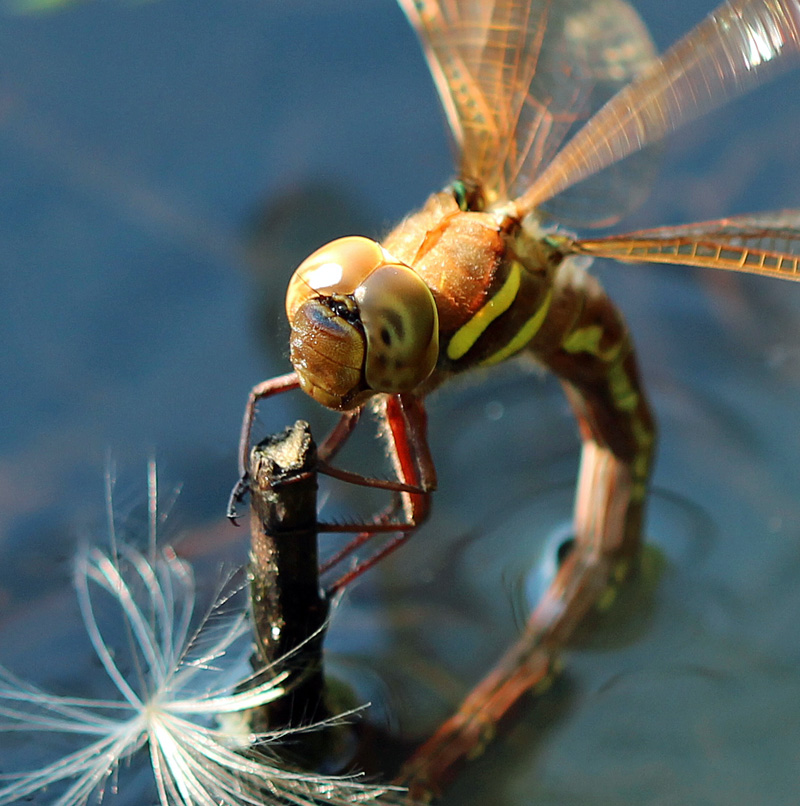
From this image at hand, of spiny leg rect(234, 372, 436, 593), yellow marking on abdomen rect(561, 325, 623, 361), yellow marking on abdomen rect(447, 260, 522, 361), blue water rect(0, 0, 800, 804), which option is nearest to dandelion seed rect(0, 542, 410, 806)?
blue water rect(0, 0, 800, 804)

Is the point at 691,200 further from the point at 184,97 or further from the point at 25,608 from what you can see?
the point at 25,608

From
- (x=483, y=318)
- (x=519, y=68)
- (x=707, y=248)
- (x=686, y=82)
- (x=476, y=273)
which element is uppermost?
(x=519, y=68)

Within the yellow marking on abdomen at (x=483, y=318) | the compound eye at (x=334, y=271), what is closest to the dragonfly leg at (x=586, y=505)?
the yellow marking on abdomen at (x=483, y=318)

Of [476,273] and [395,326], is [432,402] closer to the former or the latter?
[476,273]

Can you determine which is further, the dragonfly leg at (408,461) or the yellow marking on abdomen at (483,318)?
the yellow marking on abdomen at (483,318)

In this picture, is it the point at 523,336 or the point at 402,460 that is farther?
the point at 523,336

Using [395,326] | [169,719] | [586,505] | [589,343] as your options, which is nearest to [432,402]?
[586,505]

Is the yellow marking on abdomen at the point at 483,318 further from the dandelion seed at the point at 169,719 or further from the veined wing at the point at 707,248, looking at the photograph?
the dandelion seed at the point at 169,719
